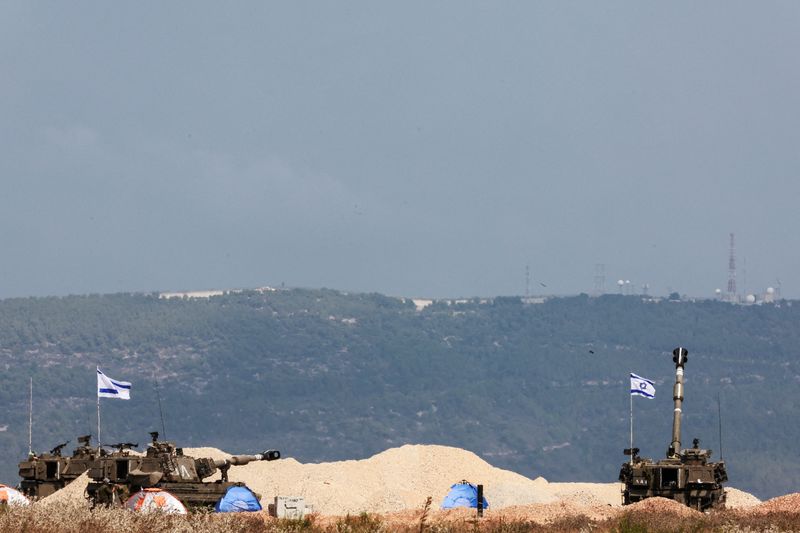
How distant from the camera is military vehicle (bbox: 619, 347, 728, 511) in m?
63.7

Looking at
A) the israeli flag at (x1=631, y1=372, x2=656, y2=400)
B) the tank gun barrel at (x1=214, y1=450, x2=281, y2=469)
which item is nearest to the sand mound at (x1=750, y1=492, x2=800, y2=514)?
the israeli flag at (x1=631, y1=372, x2=656, y2=400)

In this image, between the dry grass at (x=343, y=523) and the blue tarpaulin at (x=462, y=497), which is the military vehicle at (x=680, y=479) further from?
the dry grass at (x=343, y=523)

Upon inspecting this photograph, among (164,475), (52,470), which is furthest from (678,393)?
(52,470)

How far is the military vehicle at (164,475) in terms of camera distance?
5938cm

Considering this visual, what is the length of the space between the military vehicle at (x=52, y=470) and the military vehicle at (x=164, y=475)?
25.4 feet

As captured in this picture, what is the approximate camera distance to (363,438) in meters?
197

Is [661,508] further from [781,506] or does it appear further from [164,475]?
[164,475]

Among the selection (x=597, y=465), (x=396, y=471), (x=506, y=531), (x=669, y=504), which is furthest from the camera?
(x=597, y=465)

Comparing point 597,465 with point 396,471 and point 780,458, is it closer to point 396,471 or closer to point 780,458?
point 780,458

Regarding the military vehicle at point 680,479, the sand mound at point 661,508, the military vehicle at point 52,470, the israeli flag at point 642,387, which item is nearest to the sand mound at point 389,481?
the israeli flag at point 642,387

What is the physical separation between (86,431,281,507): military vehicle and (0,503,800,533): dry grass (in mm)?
10401

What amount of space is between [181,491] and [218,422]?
134m

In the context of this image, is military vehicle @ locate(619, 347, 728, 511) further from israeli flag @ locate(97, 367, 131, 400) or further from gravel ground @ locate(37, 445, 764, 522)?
israeli flag @ locate(97, 367, 131, 400)

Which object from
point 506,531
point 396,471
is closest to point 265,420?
point 396,471
